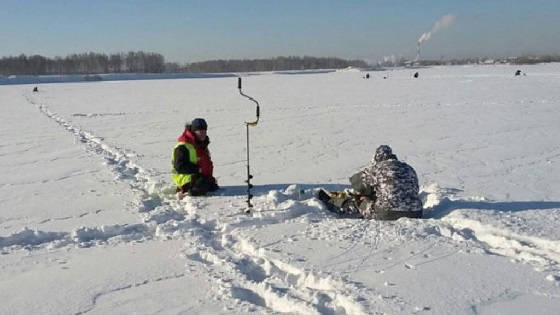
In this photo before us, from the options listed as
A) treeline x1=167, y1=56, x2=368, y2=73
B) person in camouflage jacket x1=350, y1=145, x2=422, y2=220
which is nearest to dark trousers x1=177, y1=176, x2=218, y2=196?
person in camouflage jacket x1=350, y1=145, x2=422, y2=220

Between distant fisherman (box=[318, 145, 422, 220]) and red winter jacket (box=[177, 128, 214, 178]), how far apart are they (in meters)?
2.13

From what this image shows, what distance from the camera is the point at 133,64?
119m

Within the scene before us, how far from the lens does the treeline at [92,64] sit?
106 metres

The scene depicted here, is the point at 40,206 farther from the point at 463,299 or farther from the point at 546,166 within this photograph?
the point at 546,166

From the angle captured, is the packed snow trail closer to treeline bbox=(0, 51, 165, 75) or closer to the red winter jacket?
the red winter jacket

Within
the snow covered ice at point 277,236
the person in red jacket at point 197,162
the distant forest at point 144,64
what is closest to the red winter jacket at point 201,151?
the person in red jacket at point 197,162

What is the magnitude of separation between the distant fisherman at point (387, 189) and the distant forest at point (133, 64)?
110 metres

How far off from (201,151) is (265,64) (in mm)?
132036

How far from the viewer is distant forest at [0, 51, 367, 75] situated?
104562 millimetres

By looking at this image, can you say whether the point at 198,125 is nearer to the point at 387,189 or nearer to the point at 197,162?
the point at 197,162

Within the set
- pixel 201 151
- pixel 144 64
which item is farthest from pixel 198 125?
pixel 144 64

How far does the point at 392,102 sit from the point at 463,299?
1732 centimetres

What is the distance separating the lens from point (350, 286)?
3.75m

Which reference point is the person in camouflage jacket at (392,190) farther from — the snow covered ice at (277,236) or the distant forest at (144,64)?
the distant forest at (144,64)
